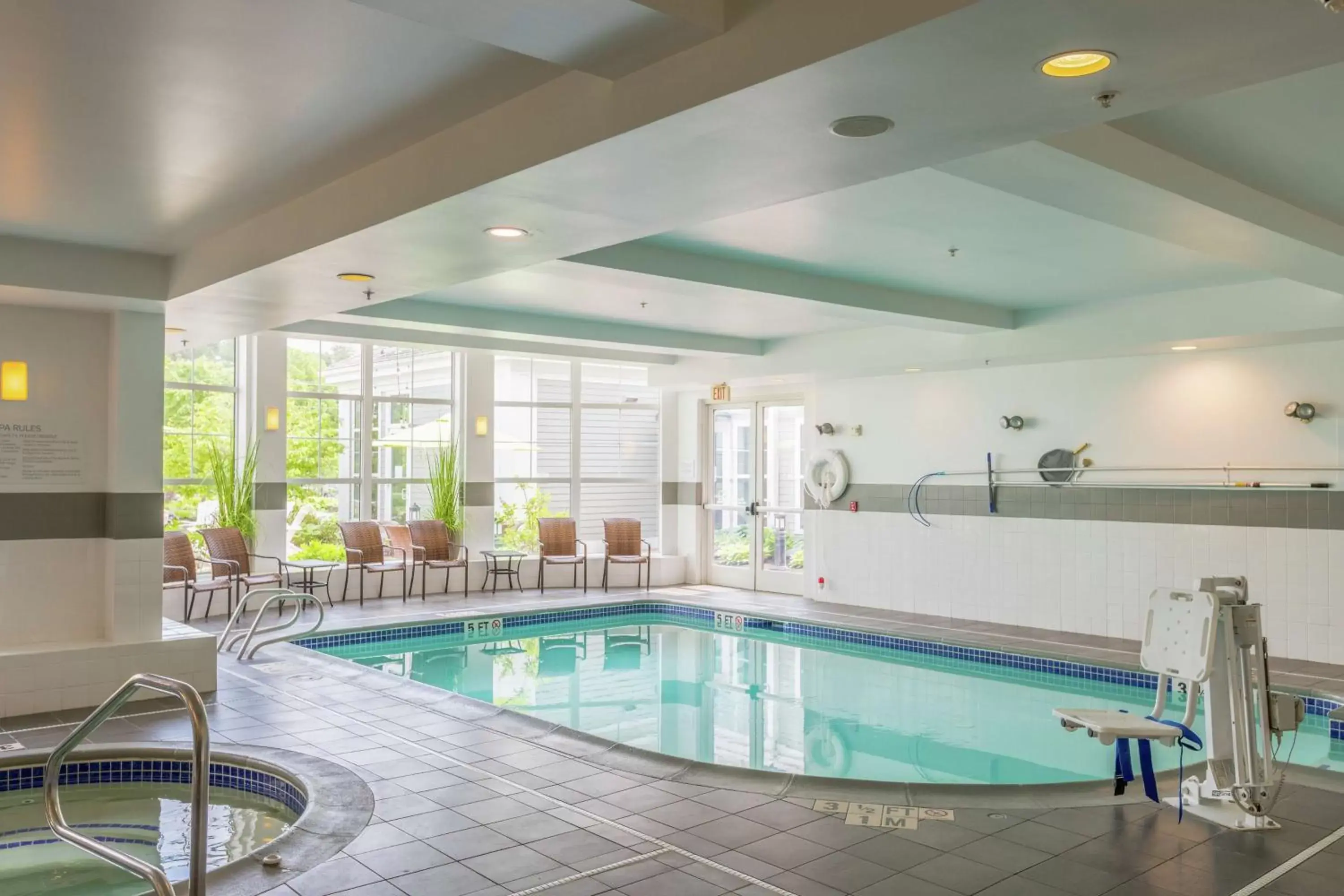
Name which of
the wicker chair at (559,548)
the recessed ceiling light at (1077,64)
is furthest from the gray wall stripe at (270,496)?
the recessed ceiling light at (1077,64)

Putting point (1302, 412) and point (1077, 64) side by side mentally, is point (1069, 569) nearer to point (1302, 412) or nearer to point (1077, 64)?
point (1302, 412)

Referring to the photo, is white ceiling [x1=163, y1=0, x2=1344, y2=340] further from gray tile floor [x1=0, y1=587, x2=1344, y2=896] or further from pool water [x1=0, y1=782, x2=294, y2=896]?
pool water [x1=0, y1=782, x2=294, y2=896]

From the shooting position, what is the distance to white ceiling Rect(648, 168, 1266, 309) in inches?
201

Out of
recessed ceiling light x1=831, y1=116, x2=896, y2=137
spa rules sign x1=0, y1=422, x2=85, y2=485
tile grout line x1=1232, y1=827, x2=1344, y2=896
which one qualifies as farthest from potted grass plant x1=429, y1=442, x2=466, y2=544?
recessed ceiling light x1=831, y1=116, x2=896, y2=137

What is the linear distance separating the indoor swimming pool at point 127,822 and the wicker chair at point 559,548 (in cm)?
671

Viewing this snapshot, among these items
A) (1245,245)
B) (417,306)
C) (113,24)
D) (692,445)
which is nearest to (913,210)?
(1245,245)

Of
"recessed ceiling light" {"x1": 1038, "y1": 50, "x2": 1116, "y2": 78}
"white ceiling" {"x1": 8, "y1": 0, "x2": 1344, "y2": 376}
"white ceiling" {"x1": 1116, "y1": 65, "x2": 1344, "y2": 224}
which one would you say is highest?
"white ceiling" {"x1": 1116, "y1": 65, "x2": 1344, "y2": 224}

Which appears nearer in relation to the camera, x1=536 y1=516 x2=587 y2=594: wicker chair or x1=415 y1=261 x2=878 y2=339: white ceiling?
x1=415 y1=261 x2=878 y2=339: white ceiling

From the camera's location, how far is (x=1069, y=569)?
349 inches

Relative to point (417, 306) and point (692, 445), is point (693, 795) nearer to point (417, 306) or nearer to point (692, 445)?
point (417, 306)

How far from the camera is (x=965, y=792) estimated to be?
4398 millimetres

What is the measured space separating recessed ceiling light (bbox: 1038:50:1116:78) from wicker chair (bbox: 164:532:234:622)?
27.5 feet

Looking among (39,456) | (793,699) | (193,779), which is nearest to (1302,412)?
(793,699)

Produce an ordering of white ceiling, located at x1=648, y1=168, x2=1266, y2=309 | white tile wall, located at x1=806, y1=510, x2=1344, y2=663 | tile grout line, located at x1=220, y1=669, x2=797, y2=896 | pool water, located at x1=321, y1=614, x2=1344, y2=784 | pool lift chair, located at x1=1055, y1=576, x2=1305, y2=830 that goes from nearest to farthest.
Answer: tile grout line, located at x1=220, y1=669, x2=797, y2=896
pool lift chair, located at x1=1055, y1=576, x2=1305, y2=830
white ceiling, located at x1=648, y1=168, x2=1266, y2=309
pool water, located at x1=321, y1=614, x2=1344, y2=784
white tile wall, located at x1=806, y1=510, x2=1344, y2=663
